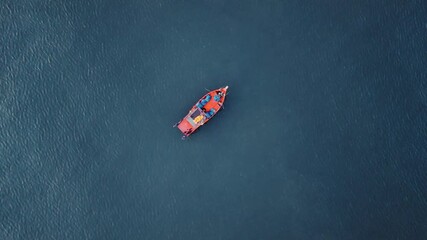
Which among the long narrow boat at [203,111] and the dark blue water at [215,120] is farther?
the long narrow boat at [203,111]

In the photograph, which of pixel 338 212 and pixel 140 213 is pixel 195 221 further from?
pixel 338 212

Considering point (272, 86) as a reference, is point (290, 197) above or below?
below

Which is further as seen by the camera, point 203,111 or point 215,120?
point 215,120

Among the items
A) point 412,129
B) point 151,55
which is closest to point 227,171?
point 151,55

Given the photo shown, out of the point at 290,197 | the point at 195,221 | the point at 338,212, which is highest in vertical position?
the point at 195,221
